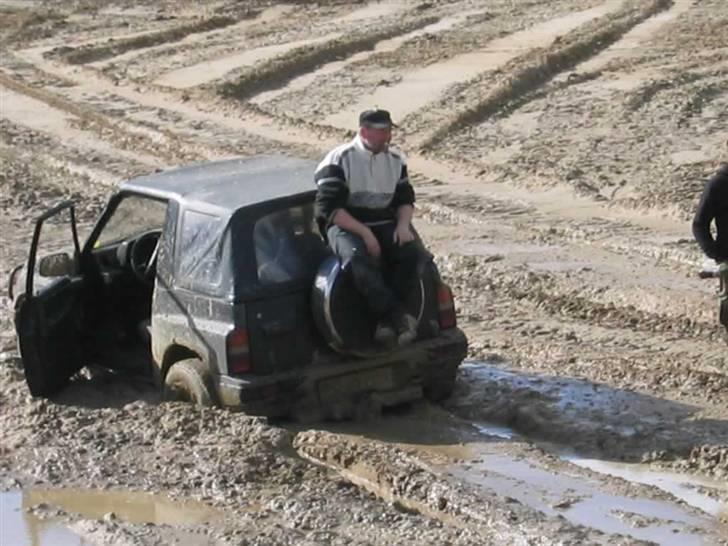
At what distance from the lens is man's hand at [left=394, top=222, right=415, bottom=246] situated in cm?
990

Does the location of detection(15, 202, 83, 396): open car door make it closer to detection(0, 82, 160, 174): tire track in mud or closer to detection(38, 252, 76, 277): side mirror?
detection(38, 252, 76, 277): side mirror

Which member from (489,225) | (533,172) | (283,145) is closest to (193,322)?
(489,225)

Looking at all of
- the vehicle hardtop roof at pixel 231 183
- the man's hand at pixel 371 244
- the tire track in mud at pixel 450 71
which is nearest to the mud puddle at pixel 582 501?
the man's hand at pixel 371 244

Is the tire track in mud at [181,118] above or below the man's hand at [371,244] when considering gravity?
below

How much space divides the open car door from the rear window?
55.1 inches

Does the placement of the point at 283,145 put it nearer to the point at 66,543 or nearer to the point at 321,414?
the point at 321,414

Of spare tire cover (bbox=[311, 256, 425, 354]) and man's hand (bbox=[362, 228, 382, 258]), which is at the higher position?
man's hand (bbox=[362, 228, 382, 258])

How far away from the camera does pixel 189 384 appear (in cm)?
1010

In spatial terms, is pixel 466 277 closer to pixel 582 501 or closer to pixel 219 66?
pixel 582 501

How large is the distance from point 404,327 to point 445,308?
624 mm

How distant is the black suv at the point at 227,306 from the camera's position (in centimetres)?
973

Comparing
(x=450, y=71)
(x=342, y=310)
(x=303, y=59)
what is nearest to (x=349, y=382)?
(x=342, y=310)

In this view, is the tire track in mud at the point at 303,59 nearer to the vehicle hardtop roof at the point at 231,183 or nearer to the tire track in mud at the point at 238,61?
the tire track in mud at the point at 238,61

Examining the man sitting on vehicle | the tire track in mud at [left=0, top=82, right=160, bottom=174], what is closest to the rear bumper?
the man sitting on vehicle
